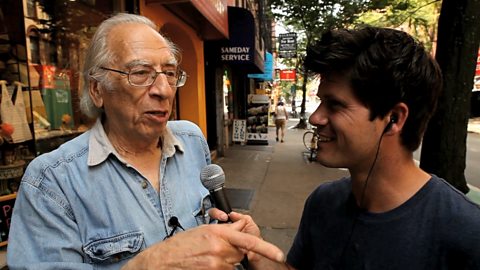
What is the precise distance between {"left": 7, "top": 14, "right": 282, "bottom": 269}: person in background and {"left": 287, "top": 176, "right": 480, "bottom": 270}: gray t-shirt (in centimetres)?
45

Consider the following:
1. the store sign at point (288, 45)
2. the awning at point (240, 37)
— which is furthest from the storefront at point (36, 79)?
the store sign at point (288, 45)

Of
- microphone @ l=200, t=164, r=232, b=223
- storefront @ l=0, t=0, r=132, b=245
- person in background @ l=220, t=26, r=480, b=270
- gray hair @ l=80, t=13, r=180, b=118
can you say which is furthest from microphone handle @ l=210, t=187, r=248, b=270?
storefront @ l=0, t=0, r=132, b=245

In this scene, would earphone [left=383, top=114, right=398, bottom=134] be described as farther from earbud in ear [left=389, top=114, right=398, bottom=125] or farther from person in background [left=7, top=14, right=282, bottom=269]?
person in background [left=7, top=14, right=282, bottom=269]

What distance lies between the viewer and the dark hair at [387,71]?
1233 millimetres

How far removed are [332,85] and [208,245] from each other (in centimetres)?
76

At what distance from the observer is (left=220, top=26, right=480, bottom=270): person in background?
1177mm

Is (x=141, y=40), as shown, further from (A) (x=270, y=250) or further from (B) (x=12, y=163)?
(B) (x=12, y=163)

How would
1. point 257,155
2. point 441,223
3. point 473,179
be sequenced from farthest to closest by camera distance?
point 257,155 < point 473,179 < point 441,223

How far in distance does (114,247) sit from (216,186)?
452 millimetres

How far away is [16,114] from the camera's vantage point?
3.53 meters

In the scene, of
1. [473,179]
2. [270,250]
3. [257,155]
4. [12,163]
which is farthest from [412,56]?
[257,155]

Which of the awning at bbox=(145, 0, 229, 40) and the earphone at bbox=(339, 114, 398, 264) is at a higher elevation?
the awning at bbox=(145, 0, 229, 40)

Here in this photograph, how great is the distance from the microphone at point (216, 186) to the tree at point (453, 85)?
3.48 meters

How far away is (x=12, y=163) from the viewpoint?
3586mm
